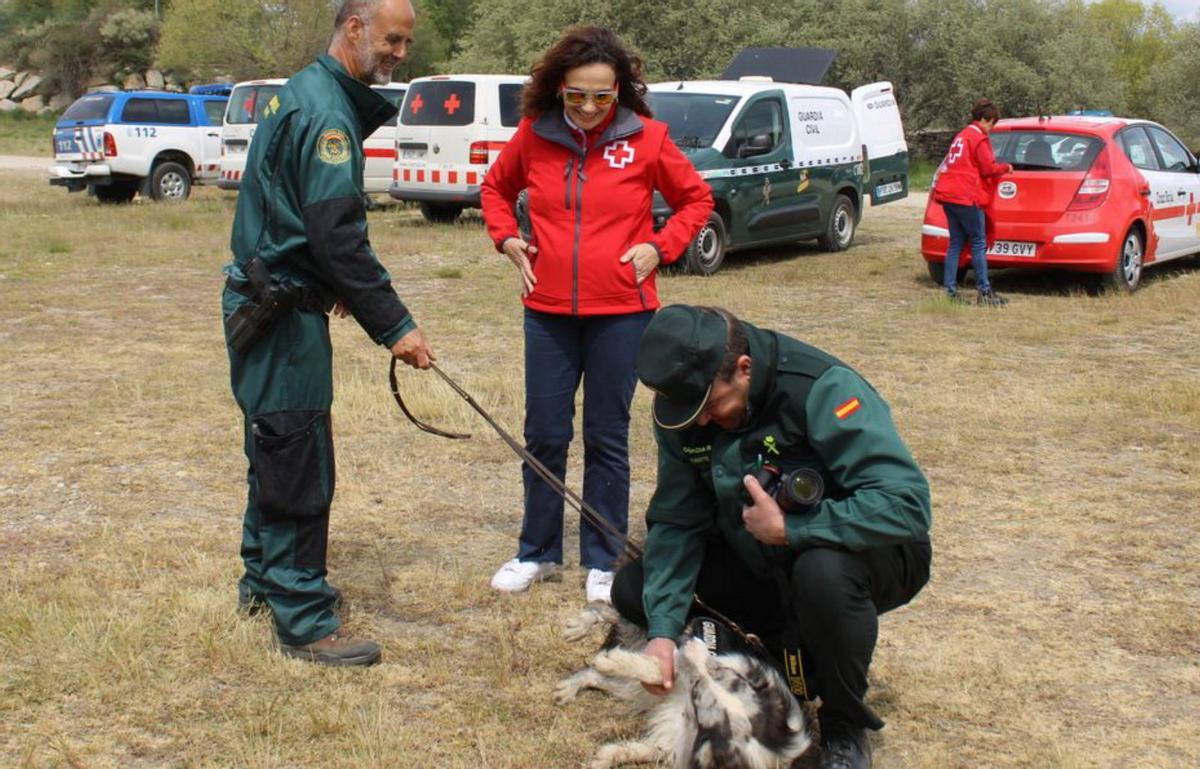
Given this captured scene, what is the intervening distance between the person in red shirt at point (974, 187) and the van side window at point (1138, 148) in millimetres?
1201

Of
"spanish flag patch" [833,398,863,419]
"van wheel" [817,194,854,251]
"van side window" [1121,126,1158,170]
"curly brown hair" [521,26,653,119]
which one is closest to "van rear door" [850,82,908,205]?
"van wheel" [817,194,854,251]

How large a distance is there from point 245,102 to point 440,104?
14.0ft

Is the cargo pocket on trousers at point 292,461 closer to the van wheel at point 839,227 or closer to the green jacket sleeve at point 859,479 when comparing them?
the green jacket sleeve at point 859,479

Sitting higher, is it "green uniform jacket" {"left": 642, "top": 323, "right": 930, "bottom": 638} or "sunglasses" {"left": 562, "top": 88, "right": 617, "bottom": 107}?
"sunglasses" {"left": 562, "top": 88, "right": 617, "bottom": 107}

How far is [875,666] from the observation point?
13.1 ft

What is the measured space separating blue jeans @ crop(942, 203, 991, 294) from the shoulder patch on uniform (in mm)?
8255

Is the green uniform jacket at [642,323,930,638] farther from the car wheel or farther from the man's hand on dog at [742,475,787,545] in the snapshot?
the car wheel

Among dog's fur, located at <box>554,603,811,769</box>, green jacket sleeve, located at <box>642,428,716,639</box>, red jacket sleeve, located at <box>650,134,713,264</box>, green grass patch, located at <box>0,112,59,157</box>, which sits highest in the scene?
red jacket sleeve, located at <box>650,134,713,264</box>

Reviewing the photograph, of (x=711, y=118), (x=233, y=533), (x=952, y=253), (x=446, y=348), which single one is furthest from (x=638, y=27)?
(x=233, y=533)

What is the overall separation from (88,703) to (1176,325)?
8.94 m

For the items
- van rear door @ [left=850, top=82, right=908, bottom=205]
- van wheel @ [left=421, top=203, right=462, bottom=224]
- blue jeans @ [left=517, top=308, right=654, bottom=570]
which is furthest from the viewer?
Answer: van wheel @ [left=421, top=203, right=462, bottom=224]

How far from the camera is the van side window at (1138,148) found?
1160cm

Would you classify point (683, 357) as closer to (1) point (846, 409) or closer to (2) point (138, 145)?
(1) point (846, 409)

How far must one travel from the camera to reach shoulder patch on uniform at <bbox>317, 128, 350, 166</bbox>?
3635 mm
